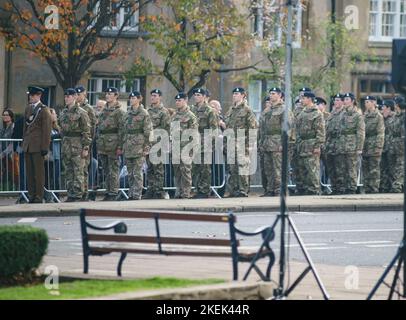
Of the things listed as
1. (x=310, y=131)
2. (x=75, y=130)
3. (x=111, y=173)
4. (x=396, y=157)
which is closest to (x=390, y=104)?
(x=396, y=157)

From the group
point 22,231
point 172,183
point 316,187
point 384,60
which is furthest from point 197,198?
point 384,60

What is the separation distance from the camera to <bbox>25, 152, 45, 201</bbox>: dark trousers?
27.2 m

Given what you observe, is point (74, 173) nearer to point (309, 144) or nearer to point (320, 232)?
point (309, 144)

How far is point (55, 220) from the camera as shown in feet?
77.8

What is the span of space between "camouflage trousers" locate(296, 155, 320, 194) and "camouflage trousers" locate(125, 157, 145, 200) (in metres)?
3.84

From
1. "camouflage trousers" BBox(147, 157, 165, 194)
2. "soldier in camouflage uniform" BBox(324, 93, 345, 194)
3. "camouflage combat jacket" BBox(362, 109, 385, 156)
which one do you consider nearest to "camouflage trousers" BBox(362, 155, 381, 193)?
"camouflage combat jacket" BBox(362, 109, 385, 156)

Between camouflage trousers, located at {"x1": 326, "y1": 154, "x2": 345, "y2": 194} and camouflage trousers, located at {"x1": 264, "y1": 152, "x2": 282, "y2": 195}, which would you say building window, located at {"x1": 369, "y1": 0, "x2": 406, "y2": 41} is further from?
camouflage trousers, located at {"x1": 264, "y1": 152, "x2": 282, "y2": 195}

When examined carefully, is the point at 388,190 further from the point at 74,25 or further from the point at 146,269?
the point at 146,269

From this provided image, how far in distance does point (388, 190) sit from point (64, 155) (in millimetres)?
8288

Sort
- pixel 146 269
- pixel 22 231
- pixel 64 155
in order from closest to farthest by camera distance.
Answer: pixel 22 231, pixel 146 269, pixel 64 155

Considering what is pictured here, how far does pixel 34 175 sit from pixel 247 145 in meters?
4.95

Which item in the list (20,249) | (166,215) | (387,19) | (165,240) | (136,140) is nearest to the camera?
(20,249)

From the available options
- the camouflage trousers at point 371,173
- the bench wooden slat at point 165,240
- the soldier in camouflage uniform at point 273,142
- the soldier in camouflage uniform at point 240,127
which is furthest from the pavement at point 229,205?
the bench wooden slat at point 165,240

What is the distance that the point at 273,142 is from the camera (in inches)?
1183
